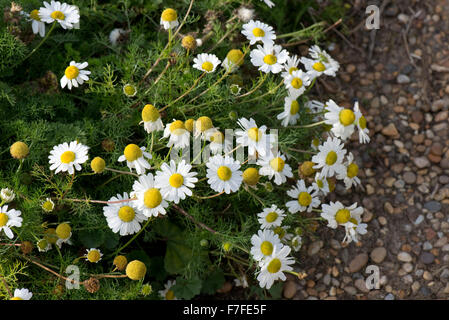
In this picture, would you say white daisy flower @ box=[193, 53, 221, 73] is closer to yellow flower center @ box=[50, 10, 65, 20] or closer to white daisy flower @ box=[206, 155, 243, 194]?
white daisy flower @ box=[206, 155, 243, 194]

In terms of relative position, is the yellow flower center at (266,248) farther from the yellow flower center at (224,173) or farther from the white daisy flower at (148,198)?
the white daisy flower at (148,198)

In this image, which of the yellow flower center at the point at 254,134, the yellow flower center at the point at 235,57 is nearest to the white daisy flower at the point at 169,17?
the yellow flower center at the point at 235,57

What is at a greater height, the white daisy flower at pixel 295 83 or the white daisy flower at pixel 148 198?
the white daisy flower at pixel 295 83

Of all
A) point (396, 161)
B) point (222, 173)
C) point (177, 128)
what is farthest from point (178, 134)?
point (396, 161)

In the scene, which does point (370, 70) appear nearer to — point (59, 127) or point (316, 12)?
point (316, 12)

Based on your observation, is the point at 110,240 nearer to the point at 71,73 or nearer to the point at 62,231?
the point at 62,231
